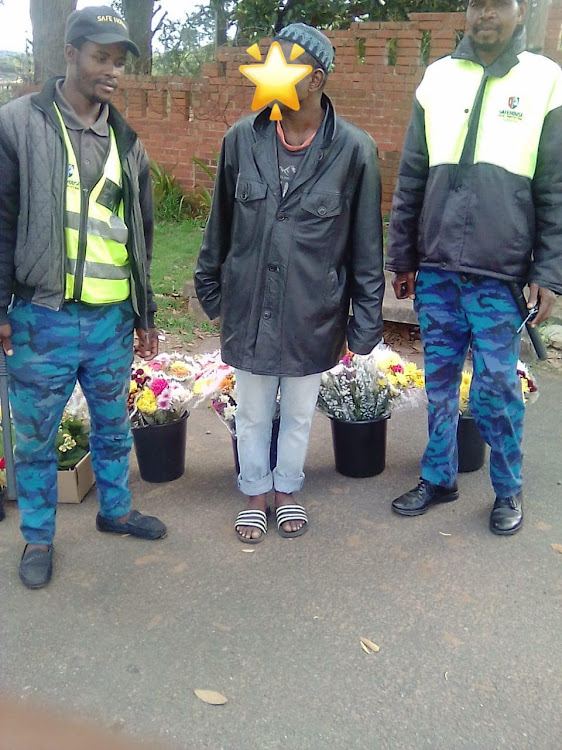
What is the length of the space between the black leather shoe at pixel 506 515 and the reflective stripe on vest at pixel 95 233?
205cm

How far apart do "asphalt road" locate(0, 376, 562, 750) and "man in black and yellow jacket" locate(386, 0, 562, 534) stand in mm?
457

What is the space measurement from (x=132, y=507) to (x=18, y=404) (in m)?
0.99

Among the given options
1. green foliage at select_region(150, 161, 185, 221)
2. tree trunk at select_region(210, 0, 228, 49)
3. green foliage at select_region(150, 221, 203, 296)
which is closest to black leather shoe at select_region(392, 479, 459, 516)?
green foliage at select_region(150, 221, 203, 296)

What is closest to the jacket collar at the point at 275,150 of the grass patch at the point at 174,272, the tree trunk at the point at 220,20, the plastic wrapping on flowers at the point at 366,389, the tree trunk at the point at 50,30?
the plastic wrapping on flowers at the point at 366,389

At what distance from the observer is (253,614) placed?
9.23 feet

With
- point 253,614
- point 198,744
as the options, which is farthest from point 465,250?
point 198,744

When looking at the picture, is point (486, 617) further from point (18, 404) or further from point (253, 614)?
point (18, 404)

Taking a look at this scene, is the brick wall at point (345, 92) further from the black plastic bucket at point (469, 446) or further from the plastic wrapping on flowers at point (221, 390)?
the plastic wrapping on flowers at point (221, 390)

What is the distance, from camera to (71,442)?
3623mm

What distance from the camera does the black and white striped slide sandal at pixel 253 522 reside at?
3.31 metres

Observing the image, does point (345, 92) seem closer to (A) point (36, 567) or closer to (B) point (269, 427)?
(B) point (269, 427)

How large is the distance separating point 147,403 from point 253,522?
0.86 metres

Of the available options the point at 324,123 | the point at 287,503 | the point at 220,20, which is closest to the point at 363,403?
the point at 287,503

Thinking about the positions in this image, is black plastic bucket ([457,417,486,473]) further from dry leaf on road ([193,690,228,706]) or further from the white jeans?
dry leaf on road ([193,690,228,706])
